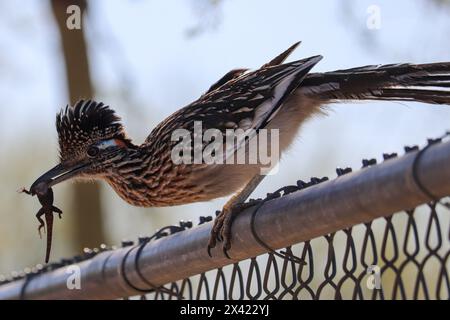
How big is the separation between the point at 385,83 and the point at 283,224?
3.90ft

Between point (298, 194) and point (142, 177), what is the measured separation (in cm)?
227

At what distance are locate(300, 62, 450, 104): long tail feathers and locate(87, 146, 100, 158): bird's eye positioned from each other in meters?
1.21

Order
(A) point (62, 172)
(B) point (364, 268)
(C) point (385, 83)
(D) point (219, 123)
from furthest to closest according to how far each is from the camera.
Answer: (A) point (62, 172) < (D) point (219, 123) < (C) point (385, 83) < (B) point (364, 268)

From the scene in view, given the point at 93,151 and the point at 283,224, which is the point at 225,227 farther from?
the point at 93,151

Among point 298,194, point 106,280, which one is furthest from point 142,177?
point 298,194

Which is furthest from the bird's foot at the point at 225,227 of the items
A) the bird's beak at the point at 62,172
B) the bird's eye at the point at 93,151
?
the bird's eye at the point at 93,151

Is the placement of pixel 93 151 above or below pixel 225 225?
above

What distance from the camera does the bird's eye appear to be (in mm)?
5703

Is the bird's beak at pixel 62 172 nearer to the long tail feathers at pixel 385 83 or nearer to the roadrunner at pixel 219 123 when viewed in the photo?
the roadrunner at pixel 219 123

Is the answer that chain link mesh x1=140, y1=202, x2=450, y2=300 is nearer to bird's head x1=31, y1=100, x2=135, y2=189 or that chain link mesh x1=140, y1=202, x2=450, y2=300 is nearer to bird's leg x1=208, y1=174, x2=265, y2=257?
bird's leg x1=208, y1=174, x2=265, y2=257

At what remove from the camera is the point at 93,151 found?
5.72 meters

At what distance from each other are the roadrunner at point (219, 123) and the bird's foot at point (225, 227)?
78 mm

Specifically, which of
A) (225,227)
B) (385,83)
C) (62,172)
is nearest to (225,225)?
(225,227)

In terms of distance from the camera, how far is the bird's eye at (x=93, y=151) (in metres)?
5.70
